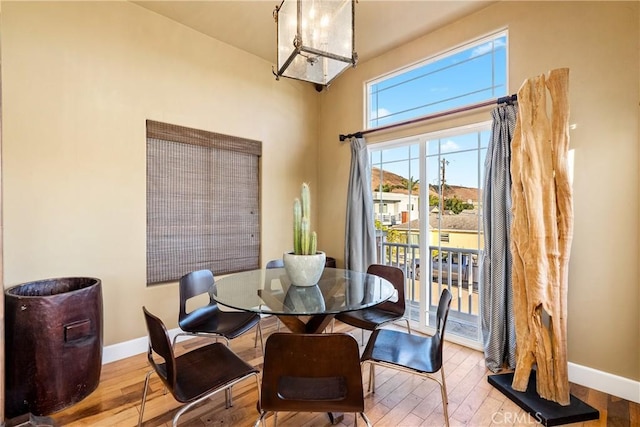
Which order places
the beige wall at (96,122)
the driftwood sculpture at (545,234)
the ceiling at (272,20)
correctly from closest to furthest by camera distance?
the driftwood sculpture at (545,234), the beige wall at (96,122), the ceiling at (272,20)

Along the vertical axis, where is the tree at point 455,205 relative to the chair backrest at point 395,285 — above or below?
above

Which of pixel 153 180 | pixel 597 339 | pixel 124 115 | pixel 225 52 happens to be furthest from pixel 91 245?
pixel 597 339

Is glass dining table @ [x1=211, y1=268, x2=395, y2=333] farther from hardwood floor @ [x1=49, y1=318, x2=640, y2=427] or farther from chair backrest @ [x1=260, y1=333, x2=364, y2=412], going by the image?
hardwood floor @ [x1=49, y1=318, x2=640, y2=427]

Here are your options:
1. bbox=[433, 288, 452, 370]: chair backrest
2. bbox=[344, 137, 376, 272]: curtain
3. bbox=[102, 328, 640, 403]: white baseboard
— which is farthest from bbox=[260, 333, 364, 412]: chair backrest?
bbox=[344, 137, 376, 272]: curtain

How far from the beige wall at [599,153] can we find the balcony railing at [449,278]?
32.9 inches

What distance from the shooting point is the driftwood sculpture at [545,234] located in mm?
1935

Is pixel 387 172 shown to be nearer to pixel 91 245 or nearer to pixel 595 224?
pixel 595 224

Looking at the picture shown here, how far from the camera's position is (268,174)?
12.0ft

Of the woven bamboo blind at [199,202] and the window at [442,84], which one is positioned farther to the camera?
the woven bamboo blind at [199,202]

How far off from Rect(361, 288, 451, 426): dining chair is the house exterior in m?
1.28

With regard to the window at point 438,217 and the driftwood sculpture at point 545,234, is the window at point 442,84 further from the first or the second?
the driftwood sculpture at point 545,234

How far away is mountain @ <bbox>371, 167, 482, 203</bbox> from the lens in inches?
112

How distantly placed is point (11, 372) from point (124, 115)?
6.46ft

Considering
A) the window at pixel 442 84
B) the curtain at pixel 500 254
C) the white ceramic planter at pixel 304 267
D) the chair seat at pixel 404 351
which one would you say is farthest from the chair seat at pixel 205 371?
the window at pixel 442 84
